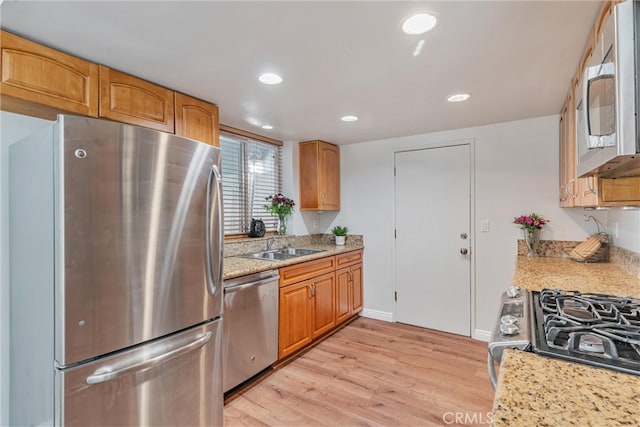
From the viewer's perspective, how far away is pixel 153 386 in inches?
58.2

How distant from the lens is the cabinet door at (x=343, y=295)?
11.3ft

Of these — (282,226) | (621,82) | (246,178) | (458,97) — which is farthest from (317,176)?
(621,82)

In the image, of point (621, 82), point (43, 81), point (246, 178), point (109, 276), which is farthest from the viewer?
point (246, 178)

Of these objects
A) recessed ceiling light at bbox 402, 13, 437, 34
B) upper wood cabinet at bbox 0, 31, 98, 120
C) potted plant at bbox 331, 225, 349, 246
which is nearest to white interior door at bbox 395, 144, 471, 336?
potted plant at bbox 331, 225, 349, 246

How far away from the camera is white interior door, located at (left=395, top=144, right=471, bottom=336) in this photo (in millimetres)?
3338

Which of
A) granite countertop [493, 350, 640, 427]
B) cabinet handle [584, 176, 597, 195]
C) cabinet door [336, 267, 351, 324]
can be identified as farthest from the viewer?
cabinet door [336, 267, 351, 324]

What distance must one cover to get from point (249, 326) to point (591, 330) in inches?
78.0

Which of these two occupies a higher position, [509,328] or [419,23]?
[419,23]

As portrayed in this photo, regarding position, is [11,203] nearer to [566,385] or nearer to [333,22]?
[333,22]

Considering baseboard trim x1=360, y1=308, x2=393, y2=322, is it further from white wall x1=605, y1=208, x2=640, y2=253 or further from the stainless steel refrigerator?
the stainless steel refrigerator

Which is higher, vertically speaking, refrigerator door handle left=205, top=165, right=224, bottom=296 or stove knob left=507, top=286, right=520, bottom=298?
refrigerator door handle left=205, top=165, right=224, bottom=296

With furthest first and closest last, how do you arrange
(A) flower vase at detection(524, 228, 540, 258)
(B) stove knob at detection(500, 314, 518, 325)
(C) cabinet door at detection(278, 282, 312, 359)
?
(A) flower vase at detection(524, 228, 540, 258) → (C) cabinet door at detection(278, 282, 312, 359) → (B) stove knob at detection(500, 314, 518, 325)

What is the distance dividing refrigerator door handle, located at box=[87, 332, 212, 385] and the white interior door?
2.54 meters

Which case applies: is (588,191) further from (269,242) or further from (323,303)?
(269,242)
